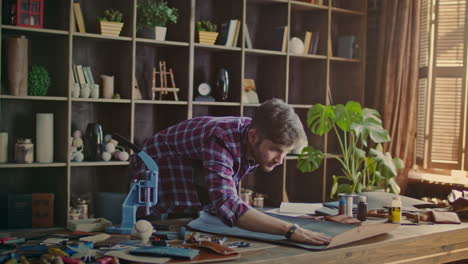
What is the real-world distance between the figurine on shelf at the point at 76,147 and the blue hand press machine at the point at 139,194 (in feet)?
6.97

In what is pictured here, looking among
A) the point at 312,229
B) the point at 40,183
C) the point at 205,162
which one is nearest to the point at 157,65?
the point at 40,183

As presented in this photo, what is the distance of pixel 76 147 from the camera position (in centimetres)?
451

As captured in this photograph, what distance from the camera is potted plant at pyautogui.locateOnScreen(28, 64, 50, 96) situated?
429 cm

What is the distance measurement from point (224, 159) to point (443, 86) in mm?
3400

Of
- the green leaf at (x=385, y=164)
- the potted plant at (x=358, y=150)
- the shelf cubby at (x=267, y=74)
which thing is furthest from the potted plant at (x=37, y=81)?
the green leaf at (x=385, y=164)

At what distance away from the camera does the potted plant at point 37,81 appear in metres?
4.29

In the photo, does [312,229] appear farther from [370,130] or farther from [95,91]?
[370,130]

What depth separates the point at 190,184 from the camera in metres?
2.71

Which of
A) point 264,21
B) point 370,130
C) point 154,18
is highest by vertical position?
point 264,21

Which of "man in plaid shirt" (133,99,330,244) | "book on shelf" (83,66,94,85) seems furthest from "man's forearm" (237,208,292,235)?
"book on shelf" (83,66,94,85)

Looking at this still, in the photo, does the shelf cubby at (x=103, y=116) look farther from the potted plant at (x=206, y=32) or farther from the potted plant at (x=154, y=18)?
the potted plant at (x=206, y=32)

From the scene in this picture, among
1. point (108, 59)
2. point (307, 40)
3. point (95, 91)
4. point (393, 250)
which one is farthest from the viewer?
point (307, 40)

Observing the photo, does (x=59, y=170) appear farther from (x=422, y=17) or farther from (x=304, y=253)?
(x=422, y=17)

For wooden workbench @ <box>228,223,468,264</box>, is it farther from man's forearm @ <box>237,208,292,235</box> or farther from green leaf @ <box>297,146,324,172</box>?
green leaf @ <box>297,146,324,172</box>
